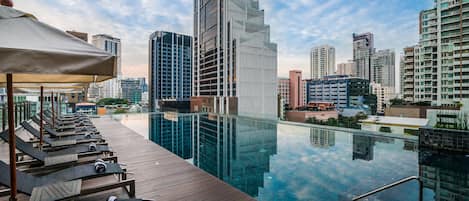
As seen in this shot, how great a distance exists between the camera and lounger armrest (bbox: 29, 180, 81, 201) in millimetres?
2084

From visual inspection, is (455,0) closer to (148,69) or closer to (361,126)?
(361,126)

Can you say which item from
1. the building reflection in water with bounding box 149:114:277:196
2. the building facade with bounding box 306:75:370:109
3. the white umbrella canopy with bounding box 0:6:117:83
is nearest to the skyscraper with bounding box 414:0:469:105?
the building reflection in water with bounding box 149:114:277:196

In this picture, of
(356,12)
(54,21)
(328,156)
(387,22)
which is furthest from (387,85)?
(54,21)

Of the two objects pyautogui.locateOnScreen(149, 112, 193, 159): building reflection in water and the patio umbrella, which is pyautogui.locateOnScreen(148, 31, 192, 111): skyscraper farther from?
the patio umbrella

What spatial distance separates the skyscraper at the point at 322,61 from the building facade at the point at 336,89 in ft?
9.05

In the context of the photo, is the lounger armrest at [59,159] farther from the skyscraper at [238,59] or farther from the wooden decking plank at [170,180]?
the skyscraper at [238,59]

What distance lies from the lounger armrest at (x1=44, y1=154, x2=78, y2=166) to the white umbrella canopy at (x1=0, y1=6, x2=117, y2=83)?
8.46ft

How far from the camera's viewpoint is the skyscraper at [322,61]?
42.6 m

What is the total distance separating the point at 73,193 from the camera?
219 cm

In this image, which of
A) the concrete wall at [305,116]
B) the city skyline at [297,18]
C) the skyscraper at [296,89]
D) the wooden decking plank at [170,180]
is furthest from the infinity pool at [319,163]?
the skyscraper at [296,89]

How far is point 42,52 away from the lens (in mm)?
1255

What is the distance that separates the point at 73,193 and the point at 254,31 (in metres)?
26.9

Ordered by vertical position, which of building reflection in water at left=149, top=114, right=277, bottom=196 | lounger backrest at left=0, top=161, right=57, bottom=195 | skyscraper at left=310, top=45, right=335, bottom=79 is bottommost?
building reflection in water at left=149, top=114, right=277, bottom=196

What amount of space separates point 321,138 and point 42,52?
27.8ft
